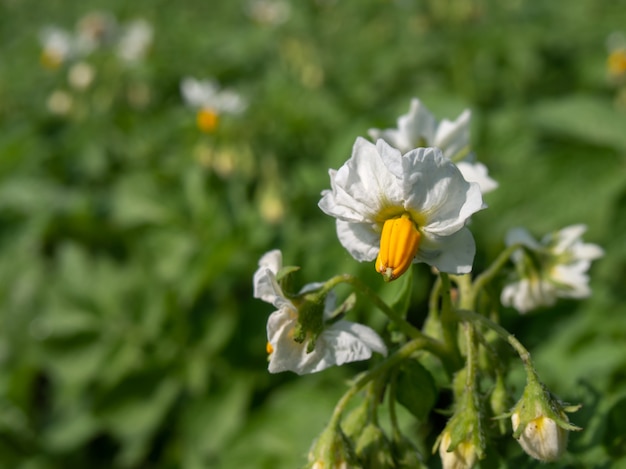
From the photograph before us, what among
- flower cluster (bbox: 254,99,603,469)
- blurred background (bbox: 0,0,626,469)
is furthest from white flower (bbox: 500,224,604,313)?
blurred background (bbox: 0,0,626,469)

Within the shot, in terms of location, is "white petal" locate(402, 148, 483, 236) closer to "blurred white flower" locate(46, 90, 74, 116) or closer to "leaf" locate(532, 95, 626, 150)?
"leaf" locate(532, 95, 626, 150)

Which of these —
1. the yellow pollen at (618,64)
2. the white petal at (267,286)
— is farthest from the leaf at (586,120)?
the white petal at (267,286)

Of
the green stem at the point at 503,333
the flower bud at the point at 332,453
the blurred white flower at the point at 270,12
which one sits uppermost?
the green stem at the point at 503,333

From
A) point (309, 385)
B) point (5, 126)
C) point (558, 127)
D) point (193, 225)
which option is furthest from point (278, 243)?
point (5, 126)

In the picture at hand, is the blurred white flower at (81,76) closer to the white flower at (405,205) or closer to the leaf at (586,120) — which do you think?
the leaf at (586,120)

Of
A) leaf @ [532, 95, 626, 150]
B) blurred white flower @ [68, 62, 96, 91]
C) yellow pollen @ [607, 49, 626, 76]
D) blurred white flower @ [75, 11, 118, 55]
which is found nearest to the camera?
leaf @ [532, 95, 626, 150]

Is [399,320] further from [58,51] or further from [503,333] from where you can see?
[58,51]
